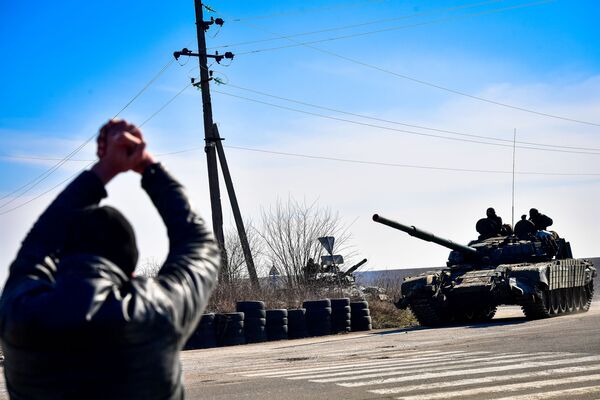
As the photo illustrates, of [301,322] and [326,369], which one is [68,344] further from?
[301,322]

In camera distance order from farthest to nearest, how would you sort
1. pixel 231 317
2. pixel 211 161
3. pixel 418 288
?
pixel 211 161, pixel 418 288, pixel 231 317

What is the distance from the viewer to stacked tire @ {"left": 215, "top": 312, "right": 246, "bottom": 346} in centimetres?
1970

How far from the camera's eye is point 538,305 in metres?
22.4

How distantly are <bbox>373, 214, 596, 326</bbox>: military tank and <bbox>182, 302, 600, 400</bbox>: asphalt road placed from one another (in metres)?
3.78

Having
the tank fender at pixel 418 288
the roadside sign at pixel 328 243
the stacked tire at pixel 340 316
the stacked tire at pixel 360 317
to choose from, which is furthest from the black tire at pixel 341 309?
the roadside sign at pixel 328 243

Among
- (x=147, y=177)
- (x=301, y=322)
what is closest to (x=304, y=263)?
(x=301, y=322)

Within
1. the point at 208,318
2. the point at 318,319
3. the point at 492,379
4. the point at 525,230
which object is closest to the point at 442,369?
the point at 492,379

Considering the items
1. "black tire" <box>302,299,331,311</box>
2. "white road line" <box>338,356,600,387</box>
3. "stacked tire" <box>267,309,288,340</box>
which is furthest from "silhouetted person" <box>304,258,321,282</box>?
"white road line" <box>338,356,600,387</box>

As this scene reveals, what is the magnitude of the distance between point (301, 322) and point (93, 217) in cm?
1947

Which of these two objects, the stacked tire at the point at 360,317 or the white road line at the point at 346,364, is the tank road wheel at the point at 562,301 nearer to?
the stacked tire at the point at 360,317

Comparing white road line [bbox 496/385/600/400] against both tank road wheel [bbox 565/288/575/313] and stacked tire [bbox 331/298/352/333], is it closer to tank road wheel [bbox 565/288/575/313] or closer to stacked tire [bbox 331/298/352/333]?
stacked tire [bbox 331/298/352/333]

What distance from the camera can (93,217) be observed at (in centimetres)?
208

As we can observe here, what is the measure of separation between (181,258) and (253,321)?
18.5 m

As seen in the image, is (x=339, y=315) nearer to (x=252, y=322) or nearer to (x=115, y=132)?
(x=252, y=322)
